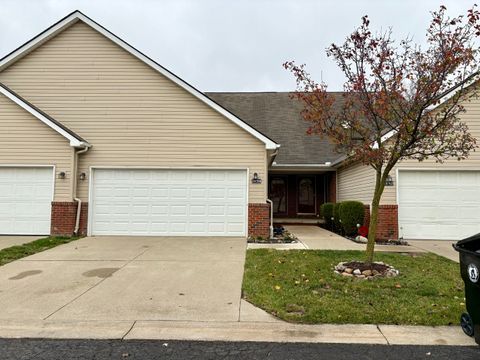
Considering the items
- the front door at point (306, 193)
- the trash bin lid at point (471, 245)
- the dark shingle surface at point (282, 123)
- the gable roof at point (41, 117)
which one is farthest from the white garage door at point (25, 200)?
the front door at point (306, 193)

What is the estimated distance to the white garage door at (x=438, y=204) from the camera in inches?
462

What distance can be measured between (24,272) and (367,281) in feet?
20.8

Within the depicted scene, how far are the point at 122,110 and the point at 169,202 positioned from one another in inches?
138

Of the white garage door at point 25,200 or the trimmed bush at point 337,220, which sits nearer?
the white garage door at point 25,200

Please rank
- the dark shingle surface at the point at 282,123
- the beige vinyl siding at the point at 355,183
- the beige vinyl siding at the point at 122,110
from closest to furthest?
the beige vinyl siding at the point at 122,110, the beige vinyl siding at the point at 355,183, the dark shingle surface at the point at 282,123

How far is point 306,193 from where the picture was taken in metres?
19.9

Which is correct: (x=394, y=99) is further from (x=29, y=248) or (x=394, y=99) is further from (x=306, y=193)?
(x=306, y=193)

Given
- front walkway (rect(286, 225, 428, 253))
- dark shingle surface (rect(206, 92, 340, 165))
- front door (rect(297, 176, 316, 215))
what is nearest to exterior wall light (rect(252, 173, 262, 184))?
front walkway (rect(286, 225, 428, 253))

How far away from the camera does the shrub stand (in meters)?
12.4

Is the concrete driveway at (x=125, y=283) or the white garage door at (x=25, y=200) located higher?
the white garage door at (x=25, y=200)

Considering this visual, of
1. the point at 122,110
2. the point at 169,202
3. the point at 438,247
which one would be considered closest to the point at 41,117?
the point at 122,110

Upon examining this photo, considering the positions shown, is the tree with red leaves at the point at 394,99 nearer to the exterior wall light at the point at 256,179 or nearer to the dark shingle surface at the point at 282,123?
the exterior wall light at the point at 256,179

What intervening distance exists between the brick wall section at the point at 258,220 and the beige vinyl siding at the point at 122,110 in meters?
0.36

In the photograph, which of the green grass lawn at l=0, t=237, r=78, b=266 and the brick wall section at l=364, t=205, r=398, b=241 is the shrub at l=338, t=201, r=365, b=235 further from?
the green grass lawn at l=0, t=237, r=78, b=266
